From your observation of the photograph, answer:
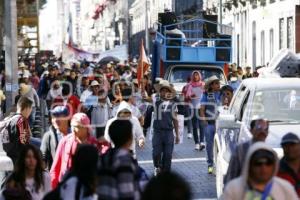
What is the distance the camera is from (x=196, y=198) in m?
14.0

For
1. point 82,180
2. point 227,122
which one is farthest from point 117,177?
point 227,122

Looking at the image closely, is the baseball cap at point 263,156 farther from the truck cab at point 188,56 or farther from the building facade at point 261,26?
the building facade at point 261,26

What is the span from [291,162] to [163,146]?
24.6 feet

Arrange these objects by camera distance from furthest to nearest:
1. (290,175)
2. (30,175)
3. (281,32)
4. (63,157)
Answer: (281,32), (63,157), (30,175), (290,175)

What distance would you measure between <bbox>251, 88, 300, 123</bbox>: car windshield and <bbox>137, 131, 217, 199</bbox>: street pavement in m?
1.38

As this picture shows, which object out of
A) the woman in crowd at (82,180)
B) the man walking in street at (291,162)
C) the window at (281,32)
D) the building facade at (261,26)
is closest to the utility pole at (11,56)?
the man walking in street at (291,162)

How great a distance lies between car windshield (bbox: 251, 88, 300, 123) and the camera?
1209 centimetres

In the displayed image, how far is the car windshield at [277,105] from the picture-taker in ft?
39.7

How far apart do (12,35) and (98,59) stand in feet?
111

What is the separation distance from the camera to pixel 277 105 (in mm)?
12281

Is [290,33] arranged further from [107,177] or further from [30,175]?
[107,177]

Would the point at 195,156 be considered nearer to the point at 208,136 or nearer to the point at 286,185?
the point at 208,136

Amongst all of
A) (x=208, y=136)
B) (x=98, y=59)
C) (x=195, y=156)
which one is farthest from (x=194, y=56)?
(x=98, y=59)

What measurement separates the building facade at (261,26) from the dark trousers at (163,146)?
2823 cm
